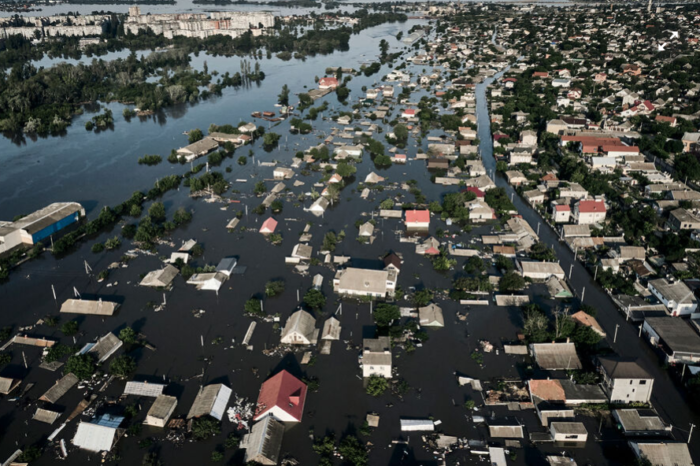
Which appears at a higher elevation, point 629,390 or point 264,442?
point 629,390

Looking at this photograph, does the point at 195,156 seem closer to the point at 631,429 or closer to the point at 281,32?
the point at 631,429

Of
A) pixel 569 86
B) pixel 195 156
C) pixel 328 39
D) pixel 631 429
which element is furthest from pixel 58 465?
pixel 328 39

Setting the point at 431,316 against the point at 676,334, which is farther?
the point at 431,316

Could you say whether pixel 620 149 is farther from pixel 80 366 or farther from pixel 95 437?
pixel 95 437

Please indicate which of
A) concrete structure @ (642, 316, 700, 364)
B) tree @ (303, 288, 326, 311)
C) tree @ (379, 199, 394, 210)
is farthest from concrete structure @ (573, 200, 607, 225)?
tree @ (303, 288, 326, 311)

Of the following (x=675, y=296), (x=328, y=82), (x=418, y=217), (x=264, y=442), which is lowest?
(x=264, y=442)

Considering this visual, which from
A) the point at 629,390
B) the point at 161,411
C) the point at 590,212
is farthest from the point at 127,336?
the point at 590,212
